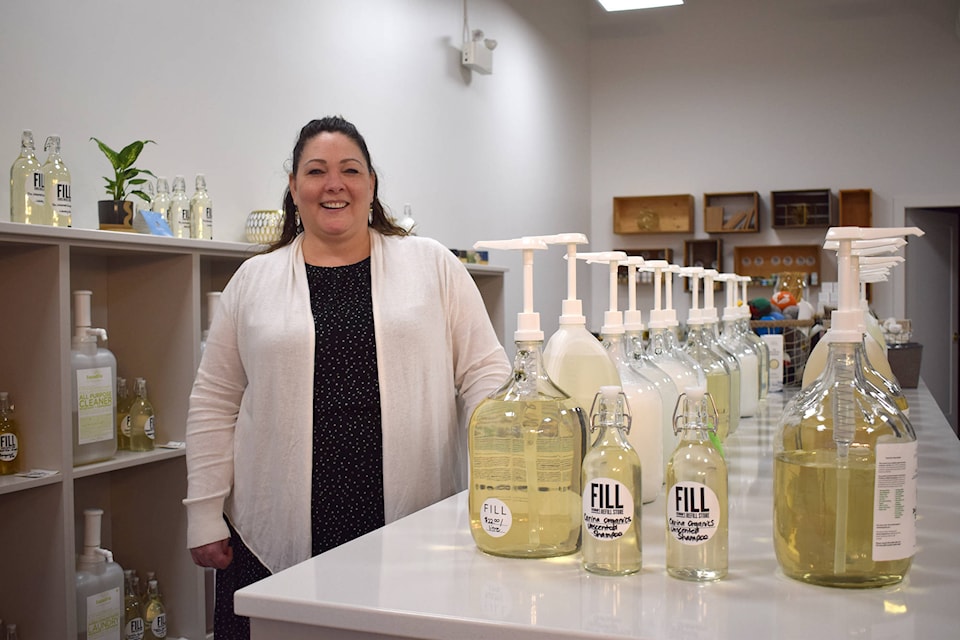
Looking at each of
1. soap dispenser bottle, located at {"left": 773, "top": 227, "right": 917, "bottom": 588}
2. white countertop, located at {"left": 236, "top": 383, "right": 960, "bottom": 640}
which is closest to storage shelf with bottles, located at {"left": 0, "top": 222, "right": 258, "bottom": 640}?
white countertop, located at {"left": 236, "top": 383, "right": 960, "bottom": 640}

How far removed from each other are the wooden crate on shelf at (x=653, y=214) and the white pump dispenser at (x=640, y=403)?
6411 mm

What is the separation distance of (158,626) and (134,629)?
82 millimetres

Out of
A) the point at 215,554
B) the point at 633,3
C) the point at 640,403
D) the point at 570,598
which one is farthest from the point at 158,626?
the point at 633,3

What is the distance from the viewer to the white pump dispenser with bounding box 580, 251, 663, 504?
1.30 meters

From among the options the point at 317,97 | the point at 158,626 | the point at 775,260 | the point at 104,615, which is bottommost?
the point at 158,626

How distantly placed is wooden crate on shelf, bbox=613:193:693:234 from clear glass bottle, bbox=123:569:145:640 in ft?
19.2

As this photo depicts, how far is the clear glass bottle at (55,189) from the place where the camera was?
2439 mm

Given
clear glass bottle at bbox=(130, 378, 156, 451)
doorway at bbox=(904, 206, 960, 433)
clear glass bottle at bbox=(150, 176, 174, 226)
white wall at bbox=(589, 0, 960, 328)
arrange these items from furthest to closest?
doorway at bbox=(904, 206, 960, 433) < white wall at bbox=(589, 0, 960, 328) < clear glass bottle at bbox=(150, 176, 174, 226) < clear glass bottle at bbox=(130, 378, 156, 451)

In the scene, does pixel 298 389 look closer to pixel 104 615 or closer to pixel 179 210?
pixel 104 615

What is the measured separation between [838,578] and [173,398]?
2.04m

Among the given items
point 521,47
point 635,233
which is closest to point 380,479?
point 521,47

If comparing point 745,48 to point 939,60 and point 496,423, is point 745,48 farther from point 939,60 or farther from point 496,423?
point 496,423

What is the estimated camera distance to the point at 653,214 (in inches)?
302

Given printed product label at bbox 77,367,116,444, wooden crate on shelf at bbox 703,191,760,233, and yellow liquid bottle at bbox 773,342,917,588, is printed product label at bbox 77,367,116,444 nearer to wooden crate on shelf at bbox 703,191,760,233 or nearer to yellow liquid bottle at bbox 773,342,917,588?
yellow liquid bottle at bbox 773,342,917,588
